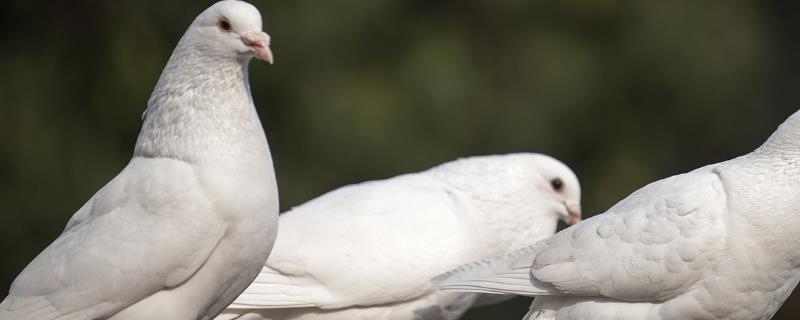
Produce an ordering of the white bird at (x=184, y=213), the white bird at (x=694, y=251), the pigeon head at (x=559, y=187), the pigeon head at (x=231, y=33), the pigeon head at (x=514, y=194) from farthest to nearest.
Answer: the pigeon head at (x=559, y=187) < the pigeon head at (x=514, y=194) < the white bird at (x=694, y=251) < the pigeon head at (x=231, y=33) < the white bird at (x=184, y=213)

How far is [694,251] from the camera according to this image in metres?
4.58

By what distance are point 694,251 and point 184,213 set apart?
1901mm

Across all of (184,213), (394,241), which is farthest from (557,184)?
(184,213)

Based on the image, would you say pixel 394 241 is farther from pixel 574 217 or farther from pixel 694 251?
pixel 694 251

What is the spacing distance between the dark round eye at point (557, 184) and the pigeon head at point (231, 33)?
256 centimetres

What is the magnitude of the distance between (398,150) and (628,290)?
7.08 metres

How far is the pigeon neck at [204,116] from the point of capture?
443 cm

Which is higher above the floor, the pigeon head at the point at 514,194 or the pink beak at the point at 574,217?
the pigeon head at the point at 514,194

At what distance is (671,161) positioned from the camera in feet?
43.1

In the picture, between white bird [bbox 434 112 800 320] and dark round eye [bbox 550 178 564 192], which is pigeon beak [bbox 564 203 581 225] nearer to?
dark round eye [bbox 550 178 564 192]

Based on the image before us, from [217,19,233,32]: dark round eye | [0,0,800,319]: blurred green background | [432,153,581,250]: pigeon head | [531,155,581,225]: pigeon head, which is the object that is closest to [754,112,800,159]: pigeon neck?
[432,153,581,250]: pigeon head

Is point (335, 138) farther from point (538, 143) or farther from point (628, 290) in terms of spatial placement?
point (628, 290)

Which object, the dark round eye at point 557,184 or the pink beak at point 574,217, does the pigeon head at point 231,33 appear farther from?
the pink beak at point 574,217

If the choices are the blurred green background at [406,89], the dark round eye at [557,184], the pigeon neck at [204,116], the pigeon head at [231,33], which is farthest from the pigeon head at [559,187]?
the blurred green background at [406,89]
